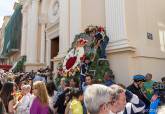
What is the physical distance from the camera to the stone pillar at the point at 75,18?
10.6m

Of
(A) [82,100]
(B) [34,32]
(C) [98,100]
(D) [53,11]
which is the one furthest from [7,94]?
(B) [34,32]

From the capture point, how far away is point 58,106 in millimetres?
5422

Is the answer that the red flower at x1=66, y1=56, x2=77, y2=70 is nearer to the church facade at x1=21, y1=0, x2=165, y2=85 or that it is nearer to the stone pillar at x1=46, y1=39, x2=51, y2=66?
the church facade at x1=21, y1=0, x2=165, y2=85

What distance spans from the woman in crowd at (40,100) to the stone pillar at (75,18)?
5.82 metres

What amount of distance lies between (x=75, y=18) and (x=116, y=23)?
2254mm

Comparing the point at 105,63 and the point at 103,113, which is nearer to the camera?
the point at 103,113

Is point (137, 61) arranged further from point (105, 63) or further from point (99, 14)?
point (99, 14)

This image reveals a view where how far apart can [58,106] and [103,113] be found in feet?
9.67

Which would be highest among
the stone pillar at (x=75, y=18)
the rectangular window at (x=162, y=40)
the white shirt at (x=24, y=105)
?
the stone pillar at (x=75, y=18)

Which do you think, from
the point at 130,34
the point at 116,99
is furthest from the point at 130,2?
the point at 116,99

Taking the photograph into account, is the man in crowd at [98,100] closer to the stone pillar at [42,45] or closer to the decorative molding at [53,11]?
the decorative molding at [53,11]

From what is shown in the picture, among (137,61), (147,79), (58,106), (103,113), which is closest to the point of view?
(103,113)

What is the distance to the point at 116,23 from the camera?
361 inches

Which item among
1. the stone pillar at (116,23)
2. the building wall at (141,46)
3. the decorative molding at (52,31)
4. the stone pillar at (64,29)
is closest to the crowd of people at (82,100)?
the building wall at (141,46)
